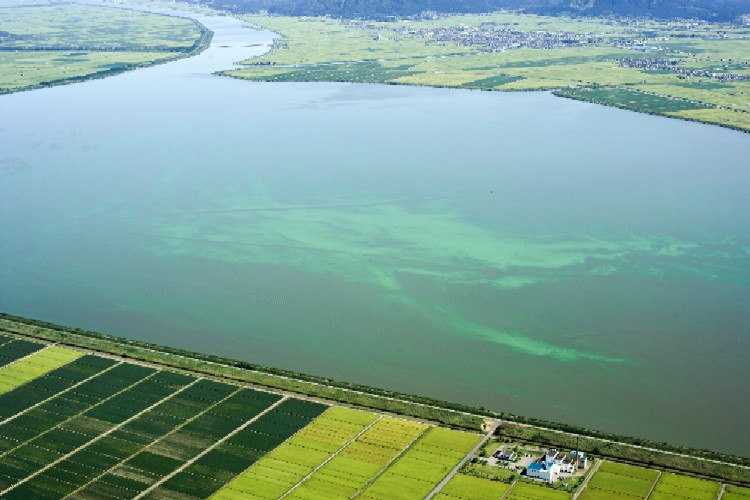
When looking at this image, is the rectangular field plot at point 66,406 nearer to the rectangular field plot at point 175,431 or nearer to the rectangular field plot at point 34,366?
the rectangular field plot at point 34,366

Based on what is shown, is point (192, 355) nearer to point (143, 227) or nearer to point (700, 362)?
point (143, 227)

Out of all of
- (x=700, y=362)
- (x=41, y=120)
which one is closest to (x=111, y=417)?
(x=700, y=362)

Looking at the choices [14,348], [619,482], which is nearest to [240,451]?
[619,482]

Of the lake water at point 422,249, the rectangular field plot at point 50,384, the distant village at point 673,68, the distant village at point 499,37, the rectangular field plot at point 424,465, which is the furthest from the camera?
the distant village at point 499,37

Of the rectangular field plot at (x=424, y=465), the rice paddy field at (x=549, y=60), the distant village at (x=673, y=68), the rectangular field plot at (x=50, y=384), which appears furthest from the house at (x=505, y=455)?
the distant village at (x=673, y=68)

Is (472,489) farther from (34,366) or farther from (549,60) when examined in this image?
(549,60)

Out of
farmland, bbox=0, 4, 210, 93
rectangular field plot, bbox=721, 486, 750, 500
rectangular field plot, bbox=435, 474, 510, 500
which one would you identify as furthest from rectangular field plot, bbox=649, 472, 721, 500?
farmland, bbox=0, 4, 210, 93
